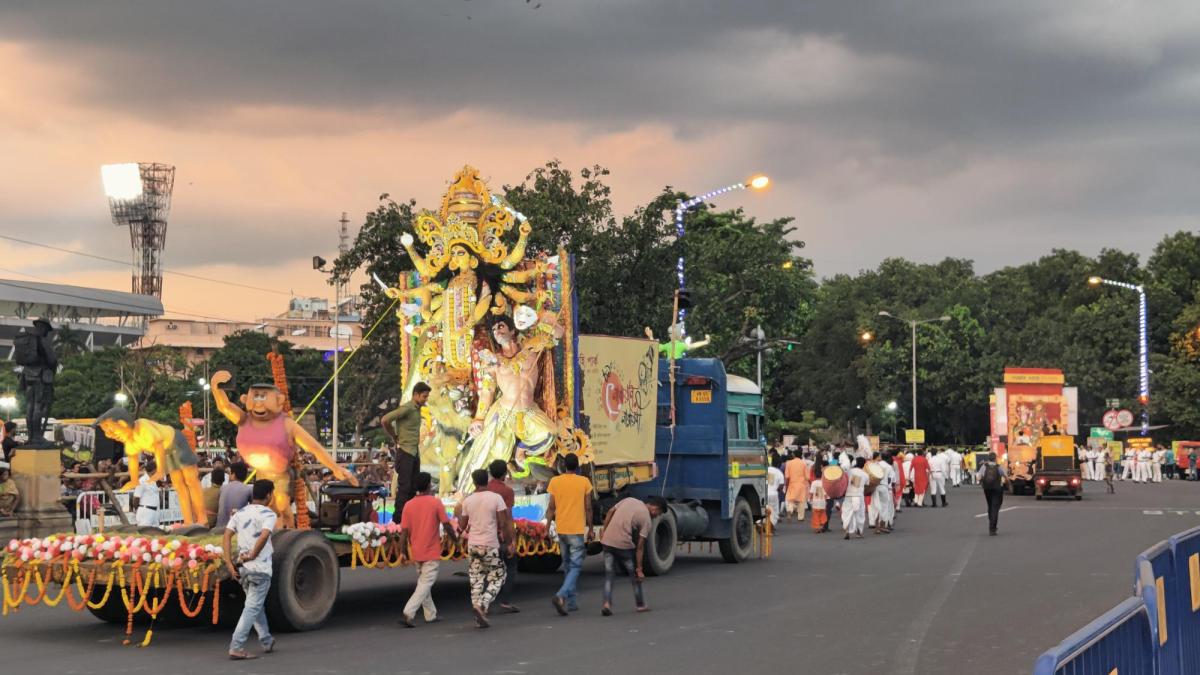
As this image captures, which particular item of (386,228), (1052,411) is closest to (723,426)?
(386,228)

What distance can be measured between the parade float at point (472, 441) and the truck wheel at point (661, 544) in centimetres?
3

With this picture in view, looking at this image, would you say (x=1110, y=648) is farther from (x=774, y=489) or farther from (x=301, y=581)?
(x=774, y=489)

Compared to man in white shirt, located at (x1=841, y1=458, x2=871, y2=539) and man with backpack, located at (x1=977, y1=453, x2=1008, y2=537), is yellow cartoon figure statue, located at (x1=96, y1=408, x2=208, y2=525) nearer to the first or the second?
man in white shirt, located at (x1=841, y1=458, x2=871, y2=539)

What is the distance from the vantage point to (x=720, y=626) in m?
14.3

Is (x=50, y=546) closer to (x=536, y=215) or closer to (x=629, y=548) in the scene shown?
(x=629, y=548)

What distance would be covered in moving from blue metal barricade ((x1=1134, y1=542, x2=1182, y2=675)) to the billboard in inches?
425

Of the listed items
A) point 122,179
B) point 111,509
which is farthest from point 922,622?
point 122,179

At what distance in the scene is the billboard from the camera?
19500mm

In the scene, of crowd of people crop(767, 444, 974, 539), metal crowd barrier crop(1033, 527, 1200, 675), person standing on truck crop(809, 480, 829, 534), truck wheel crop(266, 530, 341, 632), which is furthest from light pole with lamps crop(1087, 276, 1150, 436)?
metal crowd barrier crop(1033, 527, 1200, 675)

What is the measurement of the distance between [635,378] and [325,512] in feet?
20.6

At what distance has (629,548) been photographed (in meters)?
15.5

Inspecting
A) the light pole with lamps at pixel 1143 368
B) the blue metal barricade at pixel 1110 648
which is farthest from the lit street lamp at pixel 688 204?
the light pole with lamps at pixel 1143 368

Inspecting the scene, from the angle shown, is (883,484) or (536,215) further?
(536,215)

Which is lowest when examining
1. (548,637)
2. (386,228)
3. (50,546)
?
(548,637)
